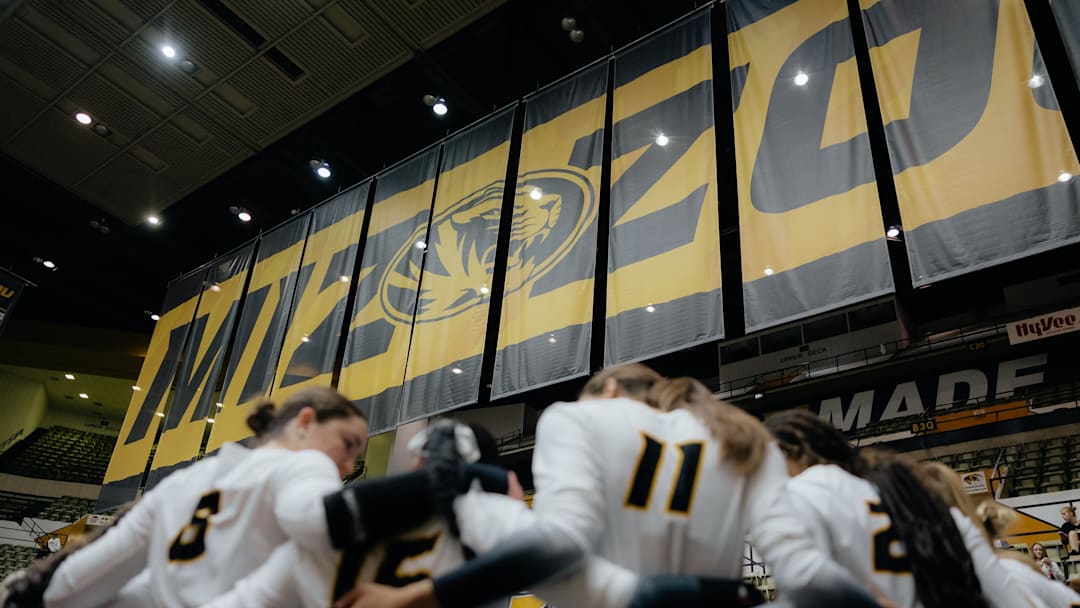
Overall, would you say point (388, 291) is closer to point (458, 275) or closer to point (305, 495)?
point (458, 275)

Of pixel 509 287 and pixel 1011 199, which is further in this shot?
pixel 509 287

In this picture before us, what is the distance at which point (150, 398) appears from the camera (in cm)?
945

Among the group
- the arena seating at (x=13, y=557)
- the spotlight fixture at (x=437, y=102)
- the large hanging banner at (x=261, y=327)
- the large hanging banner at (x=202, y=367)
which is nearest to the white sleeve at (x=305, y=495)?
the large hanging banner at (x=261, y=327)

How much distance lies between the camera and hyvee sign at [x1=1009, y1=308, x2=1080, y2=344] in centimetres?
1074

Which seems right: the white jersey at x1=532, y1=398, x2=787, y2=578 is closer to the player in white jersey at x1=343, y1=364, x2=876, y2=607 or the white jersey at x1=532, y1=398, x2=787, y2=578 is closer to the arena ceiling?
the player in white jersey at x1=343, y1=364, x2=876, y2=607

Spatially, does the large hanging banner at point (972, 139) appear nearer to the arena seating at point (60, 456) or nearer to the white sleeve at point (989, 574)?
the white sleeve at point (989, 574)

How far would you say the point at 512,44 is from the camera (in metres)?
7.70

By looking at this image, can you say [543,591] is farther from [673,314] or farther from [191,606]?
[673,314]

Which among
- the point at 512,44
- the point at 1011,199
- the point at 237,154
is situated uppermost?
the point at 512,44

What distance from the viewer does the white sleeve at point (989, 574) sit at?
6.05 feet

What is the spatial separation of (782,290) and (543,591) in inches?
137

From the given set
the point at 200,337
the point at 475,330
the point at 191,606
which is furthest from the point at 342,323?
the point at 191,606

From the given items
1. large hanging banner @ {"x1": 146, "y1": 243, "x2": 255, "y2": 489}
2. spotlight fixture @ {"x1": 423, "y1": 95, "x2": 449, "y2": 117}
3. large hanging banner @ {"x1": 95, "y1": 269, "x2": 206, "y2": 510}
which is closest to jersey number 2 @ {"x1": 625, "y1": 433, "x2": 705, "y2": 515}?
Answer: spotlight fixture @ {"x1": 423, "y1": 95, "x2": 449, "y2": 117}

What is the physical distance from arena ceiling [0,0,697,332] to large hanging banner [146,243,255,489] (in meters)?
1.26
